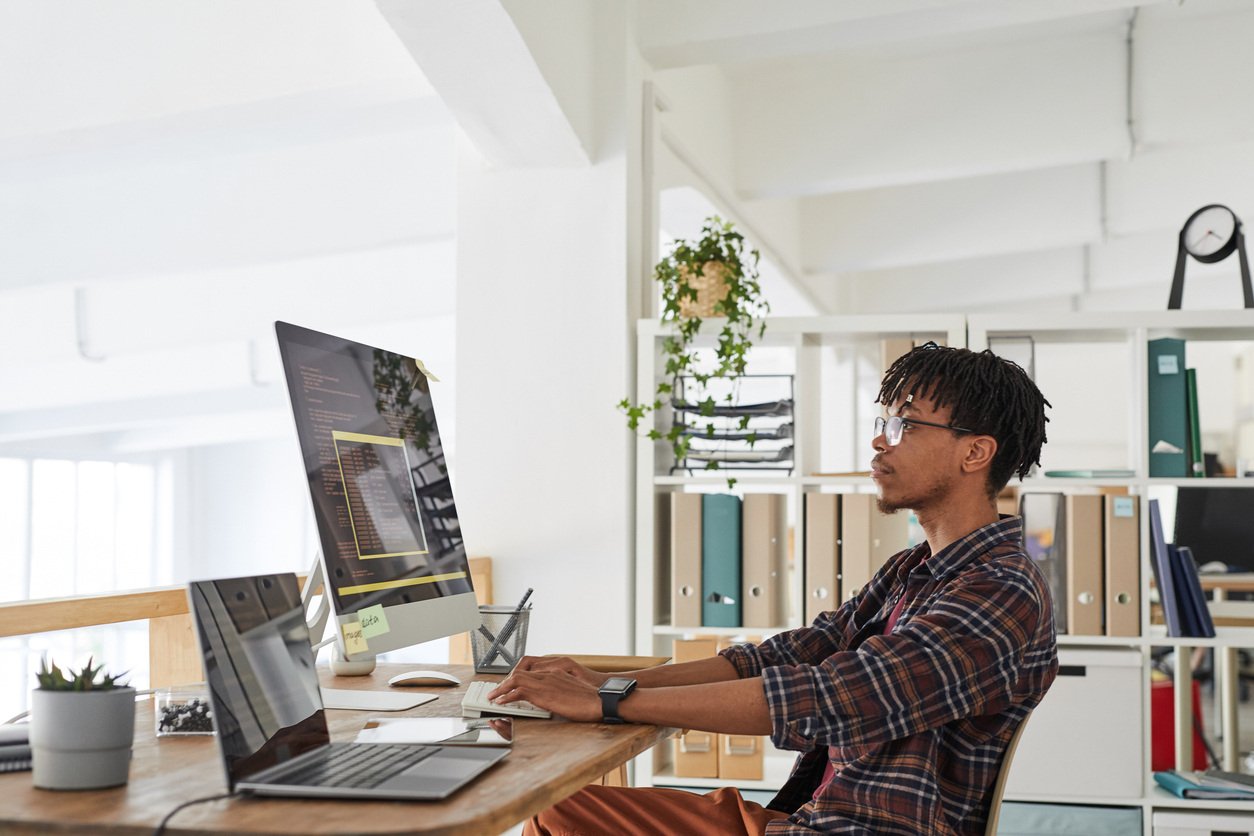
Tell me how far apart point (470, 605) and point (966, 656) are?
0.78m

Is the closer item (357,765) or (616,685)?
(357,765)

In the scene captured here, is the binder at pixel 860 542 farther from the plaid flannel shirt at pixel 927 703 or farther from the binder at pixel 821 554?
the plaid flannel shirt at pixel 927 703

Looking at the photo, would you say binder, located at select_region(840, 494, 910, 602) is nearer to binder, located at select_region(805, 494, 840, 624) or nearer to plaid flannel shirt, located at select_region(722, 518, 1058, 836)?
binder, located at select_region(805, 494, 840, 624)

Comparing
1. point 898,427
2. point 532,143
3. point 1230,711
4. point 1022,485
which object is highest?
point 532,143

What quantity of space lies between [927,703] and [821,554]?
5.81 feet

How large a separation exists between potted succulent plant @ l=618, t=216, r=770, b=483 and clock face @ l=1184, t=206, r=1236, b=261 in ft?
4.08

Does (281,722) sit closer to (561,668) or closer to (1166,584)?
(561,668)

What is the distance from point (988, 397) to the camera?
179 cm

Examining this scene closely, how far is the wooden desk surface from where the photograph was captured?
103cm

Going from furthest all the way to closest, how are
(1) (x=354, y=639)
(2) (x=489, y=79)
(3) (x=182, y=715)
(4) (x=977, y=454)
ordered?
(2) (x=489, y=79) < (4) (x=977, y=454) < (1) (x=354, y=639) < (3) (x=182, y=715)

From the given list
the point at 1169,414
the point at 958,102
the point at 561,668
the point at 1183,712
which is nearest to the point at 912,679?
the point at 561,668

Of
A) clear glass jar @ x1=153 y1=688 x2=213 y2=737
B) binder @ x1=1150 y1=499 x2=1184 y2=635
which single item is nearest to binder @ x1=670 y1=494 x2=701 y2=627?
binder @ x1=1150 y1=499 x2=1184 y2=635

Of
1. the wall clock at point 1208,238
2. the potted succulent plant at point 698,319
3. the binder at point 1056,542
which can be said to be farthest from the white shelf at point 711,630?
the wall clock at point 1208,238

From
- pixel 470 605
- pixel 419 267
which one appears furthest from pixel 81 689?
pixel 419 267
